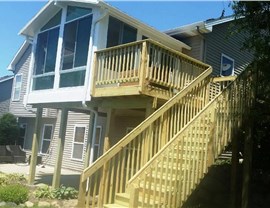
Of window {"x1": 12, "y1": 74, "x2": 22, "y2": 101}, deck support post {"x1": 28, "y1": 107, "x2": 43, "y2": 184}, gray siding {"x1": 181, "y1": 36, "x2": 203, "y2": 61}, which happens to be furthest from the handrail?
window {"x1": 12, "y1": 74, "x2": 22, "y2": 101}

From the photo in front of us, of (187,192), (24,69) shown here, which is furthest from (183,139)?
(24,69)

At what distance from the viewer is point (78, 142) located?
61.4ft

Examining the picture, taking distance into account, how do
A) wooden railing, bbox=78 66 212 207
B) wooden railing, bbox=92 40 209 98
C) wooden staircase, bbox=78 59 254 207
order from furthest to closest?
wooden railing, bbox=92 40 209 98 < wooden railing, bbox=78 66 212 207 < wooden staircase, bbox=78 59 254 207

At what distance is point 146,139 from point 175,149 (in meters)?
1.02

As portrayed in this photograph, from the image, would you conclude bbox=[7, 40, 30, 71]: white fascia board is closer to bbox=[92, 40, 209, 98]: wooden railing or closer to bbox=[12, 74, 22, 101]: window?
bbox=[12, 74, 22, 101]: window

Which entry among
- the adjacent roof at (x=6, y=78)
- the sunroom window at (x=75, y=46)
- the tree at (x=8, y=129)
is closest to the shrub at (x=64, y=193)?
the sunroom window at (x=75, y=46)

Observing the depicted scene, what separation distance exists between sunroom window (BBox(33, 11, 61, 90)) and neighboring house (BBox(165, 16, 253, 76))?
15.6 ft

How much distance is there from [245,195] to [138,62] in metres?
4.36

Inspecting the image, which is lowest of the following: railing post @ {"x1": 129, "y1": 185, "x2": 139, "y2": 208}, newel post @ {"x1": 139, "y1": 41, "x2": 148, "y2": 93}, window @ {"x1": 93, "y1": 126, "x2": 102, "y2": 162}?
railing post @ {"x1": 129, "y1": 185, "x2": 139, "y2": 208}

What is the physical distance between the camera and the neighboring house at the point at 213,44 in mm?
14662

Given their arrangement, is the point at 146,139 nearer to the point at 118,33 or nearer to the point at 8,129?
the point at 118,33

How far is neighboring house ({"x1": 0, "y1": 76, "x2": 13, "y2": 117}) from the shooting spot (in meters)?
25.5

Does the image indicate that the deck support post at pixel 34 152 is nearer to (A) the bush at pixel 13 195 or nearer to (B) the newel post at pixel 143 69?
(A) the bush at pixel 13 195

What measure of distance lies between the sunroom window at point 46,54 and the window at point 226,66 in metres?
7.52
